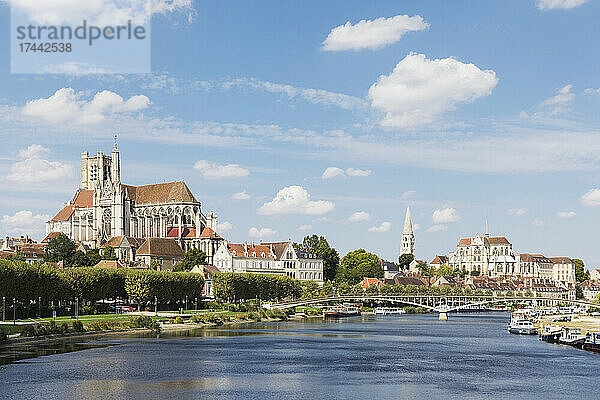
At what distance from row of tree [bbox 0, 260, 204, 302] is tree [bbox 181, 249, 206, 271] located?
43724 mm

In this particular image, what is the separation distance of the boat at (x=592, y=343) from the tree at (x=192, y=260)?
108 meters

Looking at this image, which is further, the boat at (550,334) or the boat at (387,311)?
the boat at (387,311)

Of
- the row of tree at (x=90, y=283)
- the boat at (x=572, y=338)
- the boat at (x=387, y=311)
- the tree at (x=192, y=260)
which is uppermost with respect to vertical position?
the tree at (x=192, y=260)

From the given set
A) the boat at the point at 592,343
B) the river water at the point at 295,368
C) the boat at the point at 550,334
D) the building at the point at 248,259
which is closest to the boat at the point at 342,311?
the building at the point at 248,259

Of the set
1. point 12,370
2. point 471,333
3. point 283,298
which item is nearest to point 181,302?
point 283,298

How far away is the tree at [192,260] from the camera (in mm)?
183625

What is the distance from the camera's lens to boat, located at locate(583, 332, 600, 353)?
87.8 metres

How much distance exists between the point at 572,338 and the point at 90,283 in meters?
67.2

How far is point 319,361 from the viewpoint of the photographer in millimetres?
74188

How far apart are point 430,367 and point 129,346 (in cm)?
3252

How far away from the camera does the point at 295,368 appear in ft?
225

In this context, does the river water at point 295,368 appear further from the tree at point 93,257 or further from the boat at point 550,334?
the tree at point 93,257

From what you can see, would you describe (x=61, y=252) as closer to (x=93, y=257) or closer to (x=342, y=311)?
(x=93, y=257)

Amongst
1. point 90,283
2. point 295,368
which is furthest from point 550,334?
point 90,283
